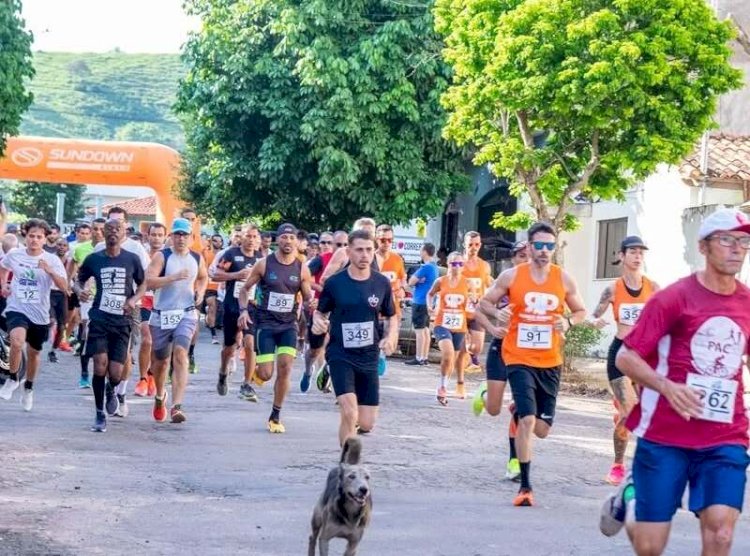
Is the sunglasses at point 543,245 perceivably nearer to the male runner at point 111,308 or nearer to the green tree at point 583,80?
the male runner at point 111,308

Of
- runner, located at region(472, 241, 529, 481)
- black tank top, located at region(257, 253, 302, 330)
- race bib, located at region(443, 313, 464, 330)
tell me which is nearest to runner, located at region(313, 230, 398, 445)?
runner, located at region(472, 241, 529, 481)

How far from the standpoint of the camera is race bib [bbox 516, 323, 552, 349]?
426 inches

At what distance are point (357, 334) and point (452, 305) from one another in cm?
757

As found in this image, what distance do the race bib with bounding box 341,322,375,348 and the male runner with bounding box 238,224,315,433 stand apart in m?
2.79

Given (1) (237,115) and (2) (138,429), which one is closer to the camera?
(2) (138,429)

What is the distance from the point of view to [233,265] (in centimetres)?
1756

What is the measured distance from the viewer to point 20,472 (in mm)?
10867

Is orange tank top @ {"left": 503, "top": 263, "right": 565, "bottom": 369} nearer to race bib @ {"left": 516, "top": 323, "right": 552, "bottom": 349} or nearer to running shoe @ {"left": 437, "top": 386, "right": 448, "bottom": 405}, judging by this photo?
race bib @ {"left": 516, "top": 323, "right": 552, "bottom": 349}

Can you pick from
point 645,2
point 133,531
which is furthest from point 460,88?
point 133,531

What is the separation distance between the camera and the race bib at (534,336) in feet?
35.5

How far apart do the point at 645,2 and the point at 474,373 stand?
255 inches

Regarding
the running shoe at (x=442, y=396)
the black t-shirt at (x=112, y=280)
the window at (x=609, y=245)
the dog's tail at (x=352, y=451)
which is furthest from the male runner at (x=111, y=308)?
the window at (x=609, y=245)

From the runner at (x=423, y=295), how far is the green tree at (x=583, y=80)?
2.16 metres

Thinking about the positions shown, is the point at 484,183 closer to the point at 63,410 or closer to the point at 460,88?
the point at 460,88
